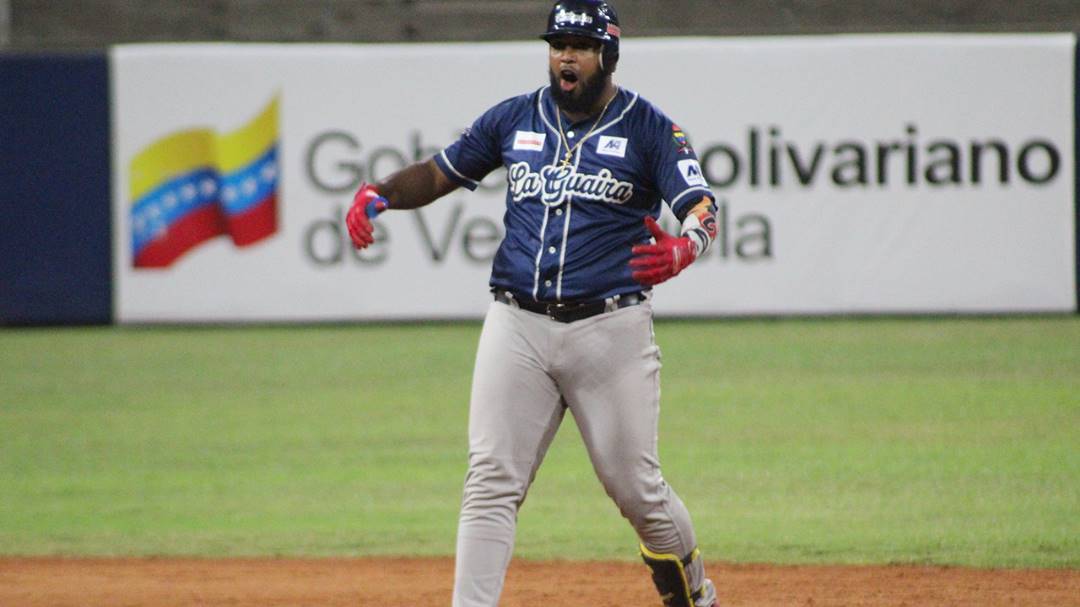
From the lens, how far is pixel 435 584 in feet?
20.9

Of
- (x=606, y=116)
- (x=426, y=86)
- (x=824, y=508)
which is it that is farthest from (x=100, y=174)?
(x=606, y=116)

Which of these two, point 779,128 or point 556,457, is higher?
point 779,128

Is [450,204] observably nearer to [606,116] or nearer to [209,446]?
[209,446]

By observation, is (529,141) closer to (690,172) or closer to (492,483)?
(690,172)

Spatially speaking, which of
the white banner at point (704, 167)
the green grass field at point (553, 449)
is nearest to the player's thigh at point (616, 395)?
the green grass field at point (553, 449)

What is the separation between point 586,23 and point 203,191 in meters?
10.9

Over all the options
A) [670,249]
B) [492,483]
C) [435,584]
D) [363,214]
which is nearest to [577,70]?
[670,249]

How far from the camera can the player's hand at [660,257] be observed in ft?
15.0

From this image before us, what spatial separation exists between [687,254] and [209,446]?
5.55 m

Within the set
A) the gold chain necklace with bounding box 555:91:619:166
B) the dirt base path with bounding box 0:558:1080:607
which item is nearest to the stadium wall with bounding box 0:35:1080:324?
the dirt base path with bounding box 0:558:1080:607

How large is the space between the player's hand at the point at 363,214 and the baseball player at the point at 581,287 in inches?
15.5

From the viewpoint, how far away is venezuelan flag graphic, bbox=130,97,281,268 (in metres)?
15.1

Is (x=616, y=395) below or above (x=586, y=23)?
below

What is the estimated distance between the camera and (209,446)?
960 cm
